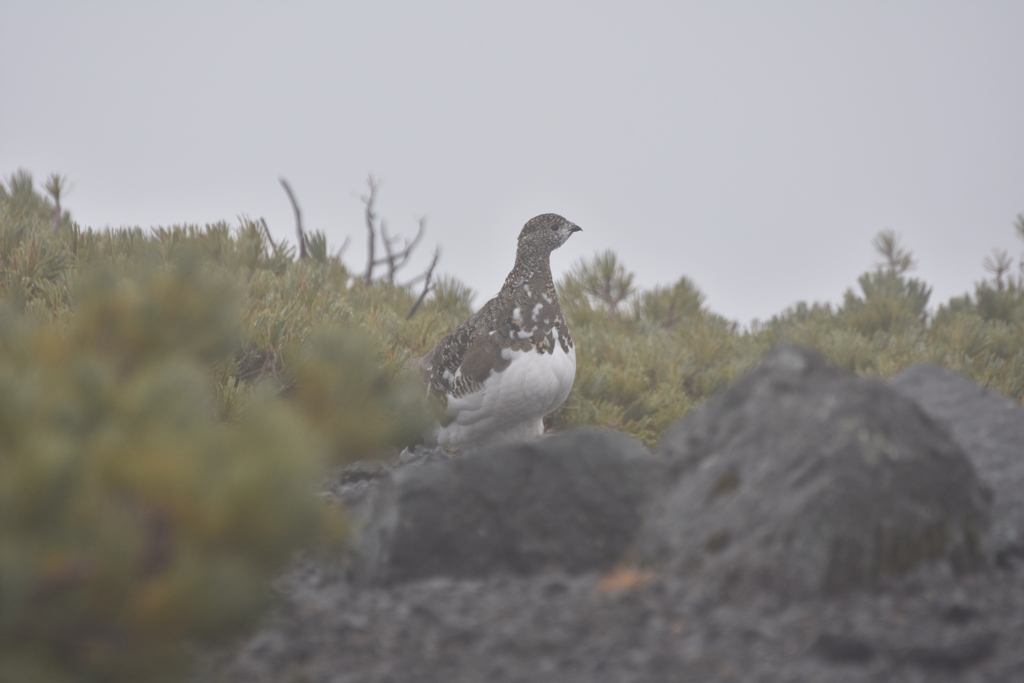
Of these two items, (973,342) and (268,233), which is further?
(268,233)

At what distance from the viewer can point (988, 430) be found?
271 cm

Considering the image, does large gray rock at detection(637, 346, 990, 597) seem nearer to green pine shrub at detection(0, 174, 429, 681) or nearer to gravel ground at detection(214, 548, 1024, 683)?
gravel ground at detection(214, 548, 1024, 683)

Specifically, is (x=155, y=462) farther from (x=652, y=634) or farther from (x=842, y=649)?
(x=842, y=649)

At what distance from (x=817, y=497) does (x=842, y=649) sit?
308 millimetres

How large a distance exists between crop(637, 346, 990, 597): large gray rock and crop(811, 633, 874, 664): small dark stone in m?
0.15

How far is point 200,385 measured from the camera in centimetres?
180

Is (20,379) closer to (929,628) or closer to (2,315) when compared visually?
(2,315)

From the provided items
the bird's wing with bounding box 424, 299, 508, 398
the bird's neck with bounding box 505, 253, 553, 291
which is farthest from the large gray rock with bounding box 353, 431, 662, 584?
the bird's neck with bounding box 505, 253, 553, 291

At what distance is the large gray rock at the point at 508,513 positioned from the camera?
2250 millimetres

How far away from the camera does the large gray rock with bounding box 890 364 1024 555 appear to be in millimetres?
Answer: 2342

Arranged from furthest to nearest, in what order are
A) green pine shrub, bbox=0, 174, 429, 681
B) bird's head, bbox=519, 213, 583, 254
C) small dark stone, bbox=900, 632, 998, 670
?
bird's head, bbox=519, 213, 583, 254 → small dark stone, bbox=900, 632, 998, 670 → green pine shrub, bbox=0, 174, 429, 681

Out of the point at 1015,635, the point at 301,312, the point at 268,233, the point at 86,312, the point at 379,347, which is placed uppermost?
the point at 268,233

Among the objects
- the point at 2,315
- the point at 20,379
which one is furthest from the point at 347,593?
the point at 2,315

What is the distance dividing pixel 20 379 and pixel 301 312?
336 cm
